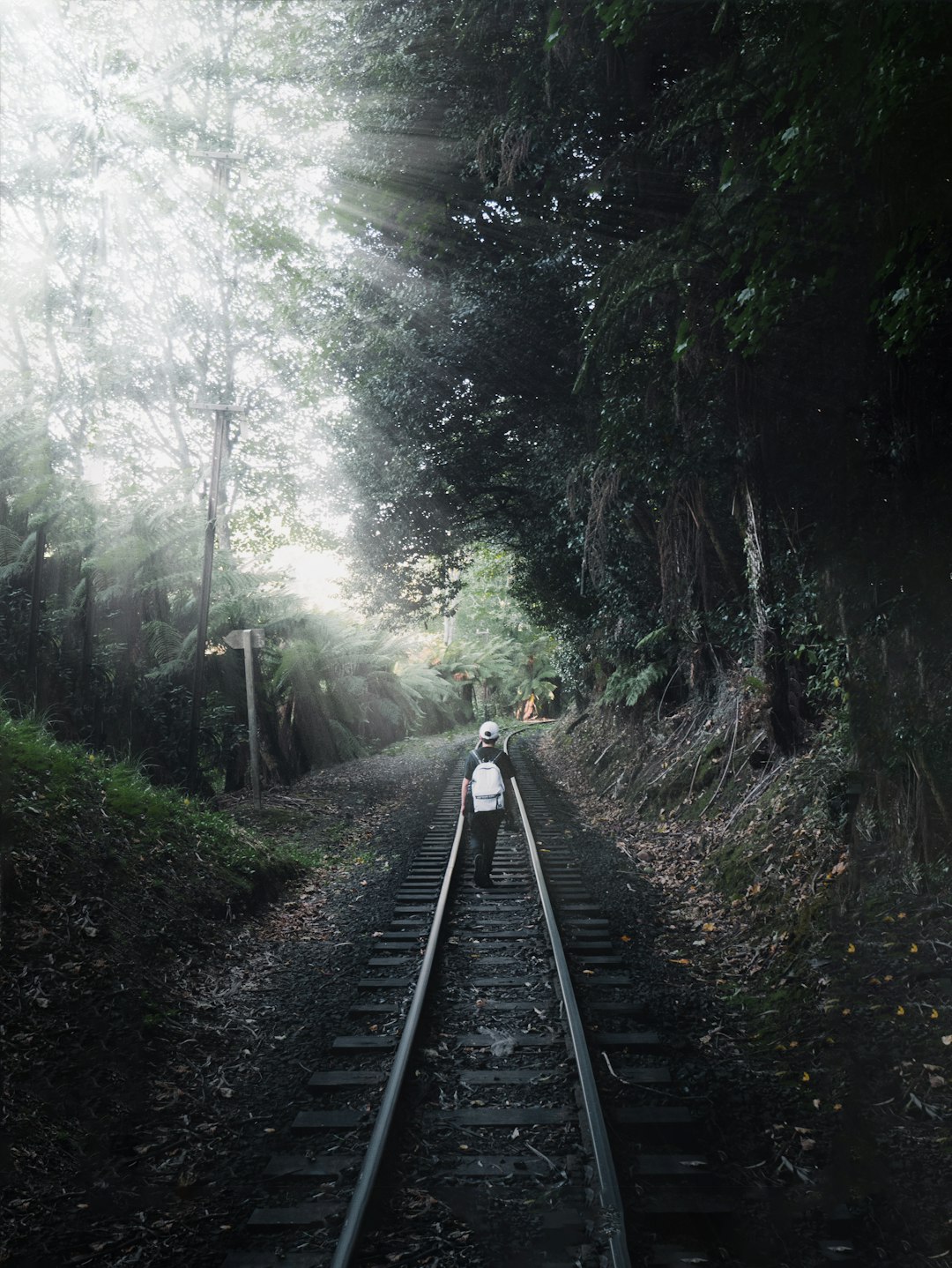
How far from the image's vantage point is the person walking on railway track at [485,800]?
8164 mm

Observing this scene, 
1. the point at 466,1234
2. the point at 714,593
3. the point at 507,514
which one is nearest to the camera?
the point at 466,1234

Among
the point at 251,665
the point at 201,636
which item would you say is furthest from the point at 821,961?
the point at 201,636

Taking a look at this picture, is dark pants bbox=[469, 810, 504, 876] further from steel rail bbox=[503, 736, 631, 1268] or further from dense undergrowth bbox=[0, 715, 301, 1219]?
dense undergrowth bbox=[0, 715, 301, 1219]

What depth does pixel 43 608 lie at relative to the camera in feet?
31.1

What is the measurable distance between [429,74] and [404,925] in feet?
30.7

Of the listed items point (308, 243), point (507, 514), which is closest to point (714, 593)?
point (507, 514)

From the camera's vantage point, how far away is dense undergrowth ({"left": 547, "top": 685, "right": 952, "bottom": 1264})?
3529 mm

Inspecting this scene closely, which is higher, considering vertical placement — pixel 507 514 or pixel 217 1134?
pixel 507 514

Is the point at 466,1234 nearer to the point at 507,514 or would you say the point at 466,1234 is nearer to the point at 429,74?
the point at 429,74

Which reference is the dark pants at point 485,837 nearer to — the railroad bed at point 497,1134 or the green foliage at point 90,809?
the railroad bed at point 497,1134

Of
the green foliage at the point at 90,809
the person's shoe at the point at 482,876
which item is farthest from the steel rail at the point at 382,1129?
the green foliage at the point at 90,809

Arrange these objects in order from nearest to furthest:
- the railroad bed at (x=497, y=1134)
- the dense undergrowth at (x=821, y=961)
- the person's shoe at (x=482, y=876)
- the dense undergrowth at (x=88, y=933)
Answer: the railroad bed at (x=497, y=1134) → the dense undergrowth at (x=821, y=961) → the dense undergrowth at (x=88, y=933) → the person's shoe at (x=482, y=876)

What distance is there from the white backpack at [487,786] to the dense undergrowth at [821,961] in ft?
6.41

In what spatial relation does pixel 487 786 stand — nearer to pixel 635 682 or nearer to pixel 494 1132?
pixel 494 1132
